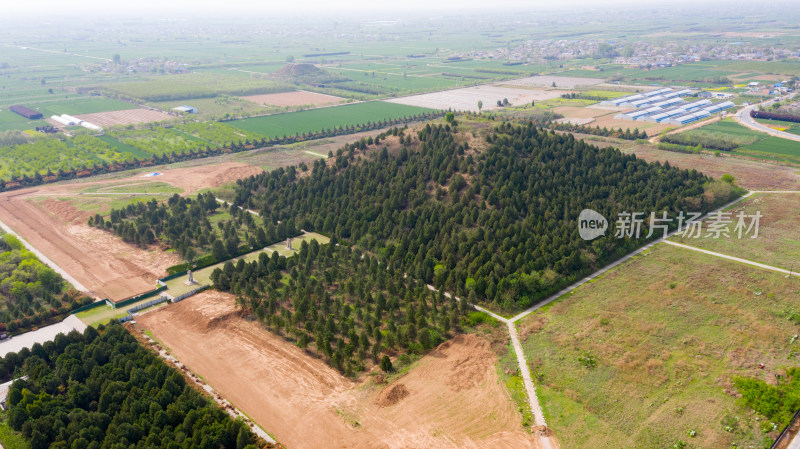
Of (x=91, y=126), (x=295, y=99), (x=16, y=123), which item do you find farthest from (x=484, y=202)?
(x=16, y=123)

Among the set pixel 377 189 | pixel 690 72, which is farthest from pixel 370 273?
pixel 690 72

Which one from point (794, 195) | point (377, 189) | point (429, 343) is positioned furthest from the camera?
point (794, 195)

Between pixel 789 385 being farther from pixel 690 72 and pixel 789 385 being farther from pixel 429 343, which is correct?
pixel 690 72

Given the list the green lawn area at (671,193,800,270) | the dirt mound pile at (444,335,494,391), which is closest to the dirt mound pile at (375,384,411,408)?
the dirt mound pile at (444,335,494,391)

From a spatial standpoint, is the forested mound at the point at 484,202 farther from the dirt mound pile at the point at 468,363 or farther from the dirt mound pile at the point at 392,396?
the dirt mound pile at the point at 392,396

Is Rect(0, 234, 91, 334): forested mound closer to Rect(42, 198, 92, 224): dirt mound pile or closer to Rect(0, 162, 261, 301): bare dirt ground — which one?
Rect(0, 162, 261, 301): bare dirt ground

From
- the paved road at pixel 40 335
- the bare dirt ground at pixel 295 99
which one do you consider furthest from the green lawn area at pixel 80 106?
the paved road at pixel 40 335
